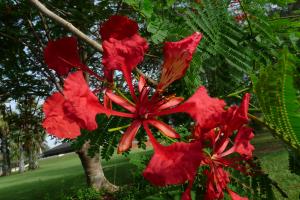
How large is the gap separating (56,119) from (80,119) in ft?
0.18

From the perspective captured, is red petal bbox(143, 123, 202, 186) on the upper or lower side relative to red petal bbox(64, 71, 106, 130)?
lower

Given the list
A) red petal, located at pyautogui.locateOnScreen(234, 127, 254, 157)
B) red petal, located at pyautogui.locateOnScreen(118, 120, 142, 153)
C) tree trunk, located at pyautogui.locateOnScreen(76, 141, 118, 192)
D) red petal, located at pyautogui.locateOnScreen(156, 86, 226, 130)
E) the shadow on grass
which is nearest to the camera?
red petal, located at pyautogui.locateOnScreen(156, 86, 226, 130)

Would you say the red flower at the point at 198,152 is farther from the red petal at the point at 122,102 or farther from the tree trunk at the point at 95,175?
the tree trunk at the point at 95,175

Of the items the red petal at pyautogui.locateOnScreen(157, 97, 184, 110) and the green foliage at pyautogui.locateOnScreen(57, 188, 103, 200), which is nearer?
the red petal at pyautogui.locateOnScreen(157, 97, 184, 110)

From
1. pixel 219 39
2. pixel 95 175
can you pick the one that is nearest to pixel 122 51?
pixel 219 39

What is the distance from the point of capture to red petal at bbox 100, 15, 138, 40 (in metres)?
1.14

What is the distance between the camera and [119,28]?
1142mm

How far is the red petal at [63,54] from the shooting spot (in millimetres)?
1185

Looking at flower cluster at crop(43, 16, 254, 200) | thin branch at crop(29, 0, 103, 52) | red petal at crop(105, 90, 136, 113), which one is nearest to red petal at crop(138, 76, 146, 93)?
flower cluster at crop(43, 16, 254, 200)

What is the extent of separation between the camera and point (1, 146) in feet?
138

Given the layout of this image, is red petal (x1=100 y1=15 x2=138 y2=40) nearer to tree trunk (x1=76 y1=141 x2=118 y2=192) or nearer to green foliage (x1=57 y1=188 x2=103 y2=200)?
green foliage (x1=57 y1=188 x2=103 y2=200)

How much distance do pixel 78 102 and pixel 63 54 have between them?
277 mm

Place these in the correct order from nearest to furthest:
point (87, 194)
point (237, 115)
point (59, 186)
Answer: point (237, 115) → point (87, 194) → point (59, 186)

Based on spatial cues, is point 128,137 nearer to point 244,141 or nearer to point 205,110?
point 205,110
